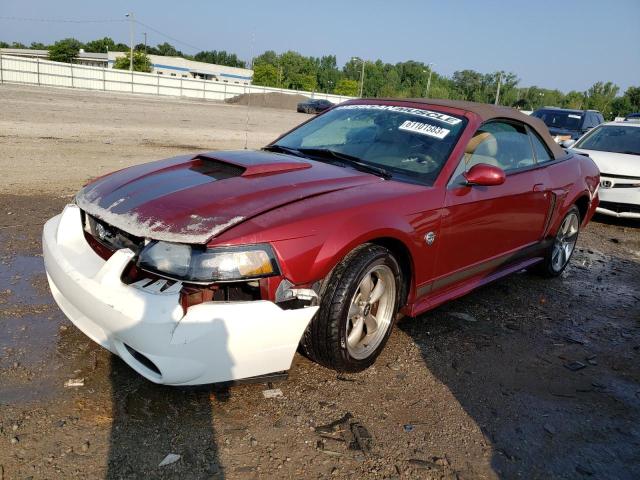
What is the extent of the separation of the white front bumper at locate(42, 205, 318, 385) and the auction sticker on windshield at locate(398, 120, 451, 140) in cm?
176

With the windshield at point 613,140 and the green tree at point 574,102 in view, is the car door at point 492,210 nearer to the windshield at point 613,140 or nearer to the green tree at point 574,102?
the windshield at point 613,140

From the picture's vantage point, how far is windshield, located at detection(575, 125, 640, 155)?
341 inches

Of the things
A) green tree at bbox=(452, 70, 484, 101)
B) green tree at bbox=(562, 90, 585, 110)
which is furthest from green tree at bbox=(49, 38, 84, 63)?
green tree at bbox=(562, 90, 585, 110)

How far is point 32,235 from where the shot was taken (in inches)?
195

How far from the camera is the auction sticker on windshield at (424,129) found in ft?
12.1

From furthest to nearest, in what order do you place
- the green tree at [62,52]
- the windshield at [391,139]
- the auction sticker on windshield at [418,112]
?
the green tree at [62,52] → the auction sticker on windshield at [418,112] → the windshield at [391,139]

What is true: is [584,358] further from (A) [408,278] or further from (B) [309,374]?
(B) [309,374]

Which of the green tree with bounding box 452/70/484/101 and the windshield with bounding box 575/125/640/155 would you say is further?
the green tree with bounding box 452/70/484/101

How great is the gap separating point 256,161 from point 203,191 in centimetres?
64

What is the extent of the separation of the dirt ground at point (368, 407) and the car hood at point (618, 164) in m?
4.08

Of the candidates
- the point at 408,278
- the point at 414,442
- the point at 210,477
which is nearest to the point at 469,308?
the point at 408,278

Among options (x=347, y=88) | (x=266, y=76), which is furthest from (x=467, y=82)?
(x=266, y=76)

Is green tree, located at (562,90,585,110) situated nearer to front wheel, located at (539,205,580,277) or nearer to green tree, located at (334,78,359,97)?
green tree, located at (334,78,359,97)

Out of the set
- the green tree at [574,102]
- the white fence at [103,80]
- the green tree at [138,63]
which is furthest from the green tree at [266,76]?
the green tree at [574,102]
